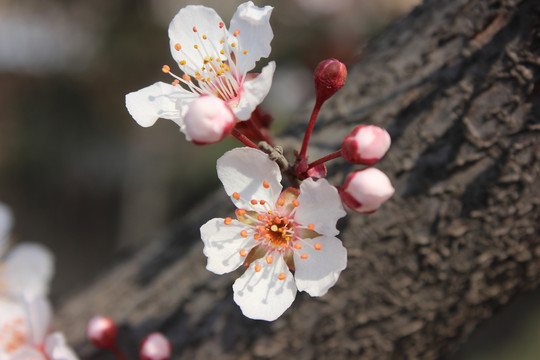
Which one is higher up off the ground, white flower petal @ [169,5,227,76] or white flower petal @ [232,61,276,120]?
white flower petal @ [169,5,227,76]

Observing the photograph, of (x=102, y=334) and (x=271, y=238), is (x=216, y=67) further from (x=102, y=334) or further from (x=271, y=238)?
(x=102, y=334)

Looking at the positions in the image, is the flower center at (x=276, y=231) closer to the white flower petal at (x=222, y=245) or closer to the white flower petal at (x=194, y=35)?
the white flower petal at (x=222, y=245)

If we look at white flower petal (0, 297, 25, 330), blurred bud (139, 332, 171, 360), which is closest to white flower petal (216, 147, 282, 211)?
blurred bud (139, 332, 171, 360)

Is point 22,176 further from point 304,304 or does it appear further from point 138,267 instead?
point 304,304

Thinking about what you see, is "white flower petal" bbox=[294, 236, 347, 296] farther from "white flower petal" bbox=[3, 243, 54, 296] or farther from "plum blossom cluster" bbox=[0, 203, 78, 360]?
"white flower petal" bbox=[3, 243, 54, 296]

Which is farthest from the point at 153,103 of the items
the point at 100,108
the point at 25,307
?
the point at 100,108

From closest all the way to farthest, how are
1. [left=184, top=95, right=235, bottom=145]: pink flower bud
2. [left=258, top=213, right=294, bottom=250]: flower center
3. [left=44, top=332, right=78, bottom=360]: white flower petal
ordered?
[left=184, top=95, right=235, bottom=145]: pink flower bud → [left=258, top=213, right=294, bottom=250]: flower center → [left=44, top=332, right=78, bottom=360]: white flower petal
